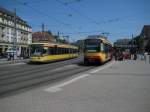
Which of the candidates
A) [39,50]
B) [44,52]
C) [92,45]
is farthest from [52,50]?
[92,45]

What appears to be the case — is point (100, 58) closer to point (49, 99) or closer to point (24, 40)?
point (49, 99)

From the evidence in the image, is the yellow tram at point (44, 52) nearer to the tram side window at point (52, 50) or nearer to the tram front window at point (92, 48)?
the tram side window at point (52, 50)

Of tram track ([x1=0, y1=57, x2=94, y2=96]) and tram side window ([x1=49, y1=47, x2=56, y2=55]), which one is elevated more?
tram side window ([x1=49, y1=47, x2=56, y2=55])

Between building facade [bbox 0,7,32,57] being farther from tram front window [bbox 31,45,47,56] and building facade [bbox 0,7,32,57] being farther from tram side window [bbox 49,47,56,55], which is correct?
tram front window [bbox 31,45,47,56]

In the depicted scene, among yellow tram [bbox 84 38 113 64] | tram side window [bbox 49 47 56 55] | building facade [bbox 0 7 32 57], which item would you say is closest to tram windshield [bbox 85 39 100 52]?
yellow tram [bbox 84 38 113 64]

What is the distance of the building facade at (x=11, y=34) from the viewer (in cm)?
6562

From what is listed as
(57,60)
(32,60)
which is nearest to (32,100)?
(32,60)

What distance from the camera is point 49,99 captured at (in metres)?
8.19

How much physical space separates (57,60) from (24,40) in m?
48.7

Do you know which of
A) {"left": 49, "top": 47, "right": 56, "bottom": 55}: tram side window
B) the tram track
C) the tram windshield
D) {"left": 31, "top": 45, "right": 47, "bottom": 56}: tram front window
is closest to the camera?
the tram track

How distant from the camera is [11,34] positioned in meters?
72.2

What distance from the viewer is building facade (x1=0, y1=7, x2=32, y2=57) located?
2584 inches

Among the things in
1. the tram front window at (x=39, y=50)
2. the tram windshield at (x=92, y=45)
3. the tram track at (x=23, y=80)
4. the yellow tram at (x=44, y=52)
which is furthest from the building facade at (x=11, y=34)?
the tram track at (x=23, y=80)

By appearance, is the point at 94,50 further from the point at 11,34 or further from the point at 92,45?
the point at 11,34
